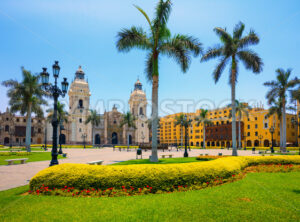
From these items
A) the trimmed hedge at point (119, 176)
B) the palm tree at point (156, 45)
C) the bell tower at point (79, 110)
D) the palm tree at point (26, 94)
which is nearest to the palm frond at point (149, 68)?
the palm tree at point (156, 45)

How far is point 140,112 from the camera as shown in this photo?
74312 mm

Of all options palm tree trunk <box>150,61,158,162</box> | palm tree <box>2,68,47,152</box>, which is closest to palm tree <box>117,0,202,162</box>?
palm tree trunk <box>150,61,158,162</box>

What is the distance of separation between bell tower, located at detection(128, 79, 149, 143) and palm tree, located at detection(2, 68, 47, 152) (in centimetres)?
4395

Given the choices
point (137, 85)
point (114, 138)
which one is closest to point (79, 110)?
point (114, 138)

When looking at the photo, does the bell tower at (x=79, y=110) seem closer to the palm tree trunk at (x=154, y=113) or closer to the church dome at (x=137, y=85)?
the church dome at (x=137, y=85)

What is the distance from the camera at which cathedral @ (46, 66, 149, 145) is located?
62844 millimetres

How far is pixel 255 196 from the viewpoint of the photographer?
21.8ft

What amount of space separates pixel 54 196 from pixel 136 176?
269cm

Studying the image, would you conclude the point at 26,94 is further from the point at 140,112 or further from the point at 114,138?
the point at 140,112

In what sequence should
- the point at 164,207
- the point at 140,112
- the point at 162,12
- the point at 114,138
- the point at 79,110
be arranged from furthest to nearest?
the point at 140,112 < the point at 114,138 < the point at 79,110 < the point at 162,12 < the point at 164,207

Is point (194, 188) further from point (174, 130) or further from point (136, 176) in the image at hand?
point (174, 130)

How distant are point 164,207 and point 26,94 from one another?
30.5 metres

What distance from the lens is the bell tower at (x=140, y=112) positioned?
73375mm

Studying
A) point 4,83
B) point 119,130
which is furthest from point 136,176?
point 119,130
